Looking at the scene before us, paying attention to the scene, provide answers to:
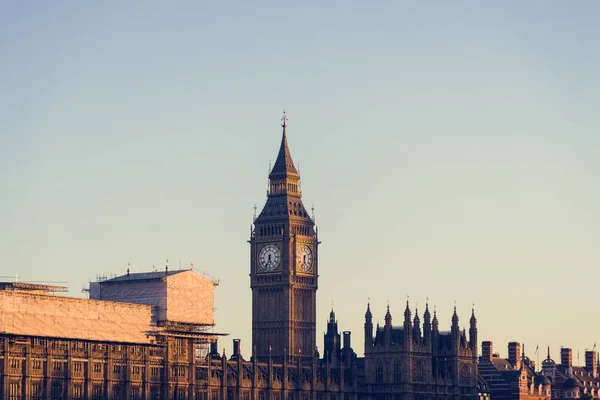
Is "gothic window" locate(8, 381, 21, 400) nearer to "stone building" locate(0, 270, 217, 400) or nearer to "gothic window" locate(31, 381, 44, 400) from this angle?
"stone building" locate(0, 270, 217, 400)

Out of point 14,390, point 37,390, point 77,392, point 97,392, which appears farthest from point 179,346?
point 14,390

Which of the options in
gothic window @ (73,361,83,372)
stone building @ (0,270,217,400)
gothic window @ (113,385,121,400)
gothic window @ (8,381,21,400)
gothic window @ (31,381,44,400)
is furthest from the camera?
gothic window @ (113,385,121,400)

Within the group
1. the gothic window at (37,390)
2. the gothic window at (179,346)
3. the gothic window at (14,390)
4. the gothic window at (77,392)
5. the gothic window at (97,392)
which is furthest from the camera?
the gothic window at (179,346)

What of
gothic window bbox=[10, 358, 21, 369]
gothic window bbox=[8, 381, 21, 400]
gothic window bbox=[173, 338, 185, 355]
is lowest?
gothic window bbox=[8, 381, 21, 400]

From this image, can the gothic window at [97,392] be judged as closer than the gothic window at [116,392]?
Yes

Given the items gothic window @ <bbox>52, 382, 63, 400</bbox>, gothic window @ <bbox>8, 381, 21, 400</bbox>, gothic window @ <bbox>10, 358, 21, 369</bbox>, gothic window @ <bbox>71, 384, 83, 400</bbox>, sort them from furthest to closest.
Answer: gothic window @ <bbox>71, 384, 83, 400</bbox>, gothic window @ <bbox>52, 382, 63, 400</bbox>, gothic window @ <bbox>10, 358, 21, 369</bbox>, gothic window @ <bbox>8, 381, 21, 400</bbox>

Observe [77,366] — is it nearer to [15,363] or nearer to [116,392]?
[116,392]

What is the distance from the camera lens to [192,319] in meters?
182

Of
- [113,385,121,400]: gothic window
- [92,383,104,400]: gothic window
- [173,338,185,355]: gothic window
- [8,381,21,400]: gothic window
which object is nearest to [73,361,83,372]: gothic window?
[92,383,104,400]: gothic window

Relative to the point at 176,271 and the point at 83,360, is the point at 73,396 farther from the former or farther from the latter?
the point at 176,271

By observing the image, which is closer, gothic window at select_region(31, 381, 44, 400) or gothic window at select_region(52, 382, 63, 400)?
gothic window at select_region(31, 381, 44, 400)

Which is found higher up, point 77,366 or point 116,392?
point 77,366

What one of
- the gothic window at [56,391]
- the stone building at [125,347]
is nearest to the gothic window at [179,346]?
the stone building at [125,347]

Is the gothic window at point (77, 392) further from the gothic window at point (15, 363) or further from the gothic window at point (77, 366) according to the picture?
the gothic window at point (15, 363)
